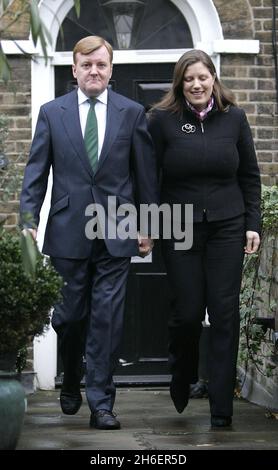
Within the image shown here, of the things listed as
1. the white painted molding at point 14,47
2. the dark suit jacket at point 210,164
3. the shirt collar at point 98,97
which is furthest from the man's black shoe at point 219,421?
the white painted molding at point 14,47

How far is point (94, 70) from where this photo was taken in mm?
7168

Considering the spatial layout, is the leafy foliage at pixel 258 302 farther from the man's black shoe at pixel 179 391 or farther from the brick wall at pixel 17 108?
the brick wall at pixel 17 108

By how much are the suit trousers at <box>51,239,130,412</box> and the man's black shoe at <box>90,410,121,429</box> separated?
1.4 inches

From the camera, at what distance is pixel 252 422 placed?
24.6 ft

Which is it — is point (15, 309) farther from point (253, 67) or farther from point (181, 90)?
point (253, 67)

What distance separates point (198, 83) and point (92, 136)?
2.33ft

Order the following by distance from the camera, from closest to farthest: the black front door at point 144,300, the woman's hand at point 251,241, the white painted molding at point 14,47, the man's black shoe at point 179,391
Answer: the woman's hand at point 251,241, the man's black shoe at point 179,391, the white painted molding at point 14,47, the black front door at point 144,300

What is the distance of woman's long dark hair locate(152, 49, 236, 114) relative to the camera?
718 centimetres

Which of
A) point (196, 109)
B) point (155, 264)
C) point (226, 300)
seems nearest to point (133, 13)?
point (155, 264)

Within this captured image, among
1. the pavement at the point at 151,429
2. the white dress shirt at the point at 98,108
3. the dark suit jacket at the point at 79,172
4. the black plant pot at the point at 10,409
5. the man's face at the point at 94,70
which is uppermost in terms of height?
the man's face at the point at 94,70

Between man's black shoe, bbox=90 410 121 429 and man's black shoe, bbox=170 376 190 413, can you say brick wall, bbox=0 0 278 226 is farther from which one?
man's black shoe, bbox=90 410 121 429

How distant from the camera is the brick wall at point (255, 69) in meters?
9.59

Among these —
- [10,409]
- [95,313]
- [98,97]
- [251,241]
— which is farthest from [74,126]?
[10,409]

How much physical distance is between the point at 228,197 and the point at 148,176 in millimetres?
497
